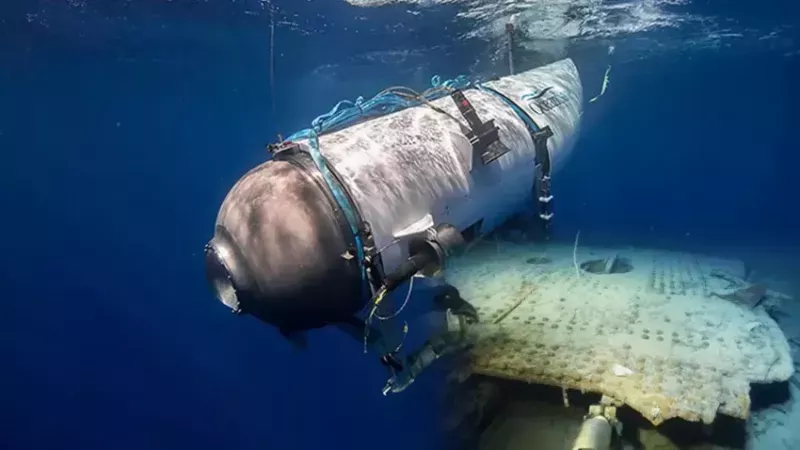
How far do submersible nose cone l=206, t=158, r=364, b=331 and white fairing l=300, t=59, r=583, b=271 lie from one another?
0.96ft

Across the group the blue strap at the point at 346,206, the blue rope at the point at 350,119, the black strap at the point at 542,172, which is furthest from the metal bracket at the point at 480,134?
the blue strap at the point at 346,206

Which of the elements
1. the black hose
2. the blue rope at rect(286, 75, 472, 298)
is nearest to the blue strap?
the blue rope at rect(286, 75, 472, 298)

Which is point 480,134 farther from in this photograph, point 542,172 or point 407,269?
point 407,269

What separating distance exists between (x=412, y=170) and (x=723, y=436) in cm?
348

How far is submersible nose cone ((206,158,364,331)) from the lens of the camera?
311cm

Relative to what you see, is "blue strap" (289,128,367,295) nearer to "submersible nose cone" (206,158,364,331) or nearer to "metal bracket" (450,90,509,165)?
"submersible nose cone" (206,158,364,331)

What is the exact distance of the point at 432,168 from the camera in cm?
399

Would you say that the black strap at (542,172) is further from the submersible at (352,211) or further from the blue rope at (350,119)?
the blue rope at (350,119)

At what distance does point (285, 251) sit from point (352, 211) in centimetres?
51

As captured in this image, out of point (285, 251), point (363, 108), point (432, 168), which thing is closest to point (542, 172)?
point (432, 168)

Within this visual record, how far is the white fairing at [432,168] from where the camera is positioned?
348 centimetres

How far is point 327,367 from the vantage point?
1152 centimetres

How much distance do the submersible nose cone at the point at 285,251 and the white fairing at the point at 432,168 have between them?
29 centimetres

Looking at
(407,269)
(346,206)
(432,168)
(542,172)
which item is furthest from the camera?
(542,172)
